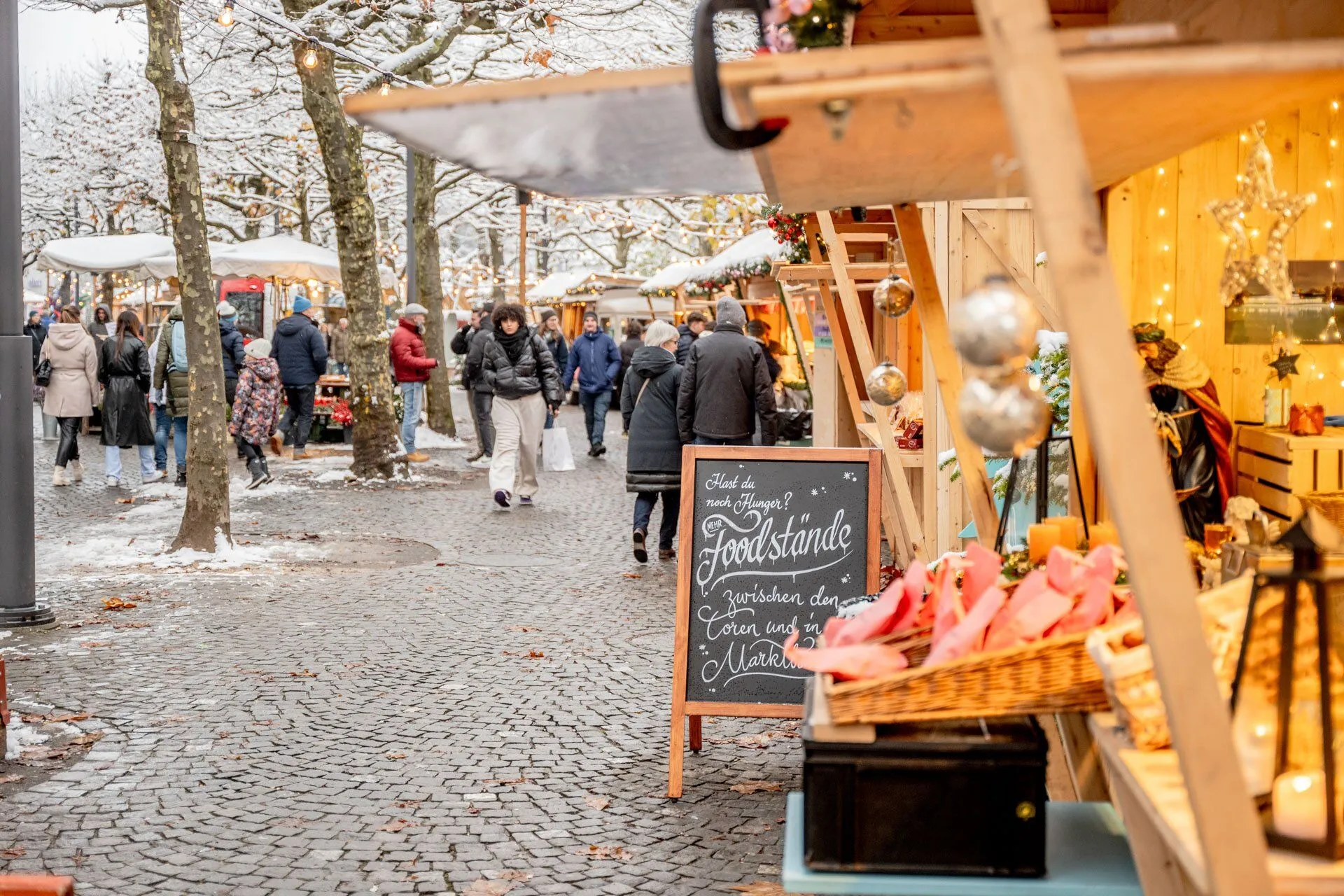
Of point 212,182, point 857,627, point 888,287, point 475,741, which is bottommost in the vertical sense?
point 475,741

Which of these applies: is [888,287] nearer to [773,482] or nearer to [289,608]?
[773,482]

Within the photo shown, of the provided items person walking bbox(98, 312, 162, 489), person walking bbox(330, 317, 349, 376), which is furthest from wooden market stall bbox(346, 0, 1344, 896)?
person walking bbox(330, 317, 349, 376)

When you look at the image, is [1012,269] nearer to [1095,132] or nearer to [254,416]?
[1095,132]

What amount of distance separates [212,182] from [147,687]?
93.6ft

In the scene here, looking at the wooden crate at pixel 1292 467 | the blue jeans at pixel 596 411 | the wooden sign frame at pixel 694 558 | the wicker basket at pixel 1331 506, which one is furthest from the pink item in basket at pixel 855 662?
the blue jeans at pixel 596 411

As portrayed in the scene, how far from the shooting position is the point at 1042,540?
3621 mm

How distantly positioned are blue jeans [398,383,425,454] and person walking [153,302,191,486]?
319cm

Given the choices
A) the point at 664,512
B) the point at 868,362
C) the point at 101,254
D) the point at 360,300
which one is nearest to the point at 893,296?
the point at 868,362

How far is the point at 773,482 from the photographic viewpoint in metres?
5.32

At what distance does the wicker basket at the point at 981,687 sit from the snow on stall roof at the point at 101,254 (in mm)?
21096

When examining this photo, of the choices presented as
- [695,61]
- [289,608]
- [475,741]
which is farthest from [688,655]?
[289,608]

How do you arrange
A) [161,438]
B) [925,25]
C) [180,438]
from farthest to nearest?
[161,438]
[180,438]
[925,25]

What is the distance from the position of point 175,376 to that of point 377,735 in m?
9.98

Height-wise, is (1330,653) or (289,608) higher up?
(1330,653)
